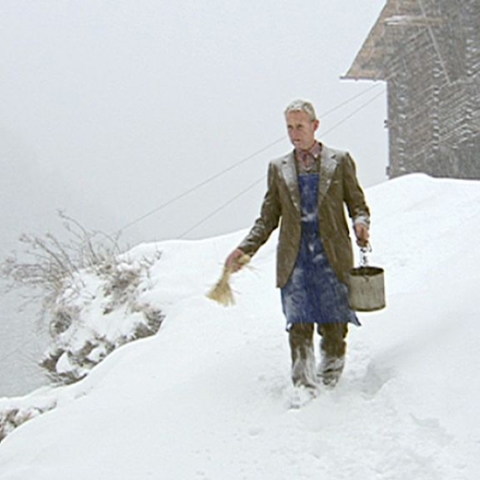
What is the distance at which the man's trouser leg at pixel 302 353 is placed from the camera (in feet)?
12.9

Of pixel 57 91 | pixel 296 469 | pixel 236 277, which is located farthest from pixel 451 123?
pixel 57 91

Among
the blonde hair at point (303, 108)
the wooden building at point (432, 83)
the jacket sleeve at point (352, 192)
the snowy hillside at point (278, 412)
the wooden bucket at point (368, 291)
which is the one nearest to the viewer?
the snowy hillside at point (278, 412)

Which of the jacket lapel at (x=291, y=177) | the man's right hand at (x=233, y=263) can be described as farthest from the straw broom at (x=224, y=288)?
the jacket lapel at (x=291, y=177)

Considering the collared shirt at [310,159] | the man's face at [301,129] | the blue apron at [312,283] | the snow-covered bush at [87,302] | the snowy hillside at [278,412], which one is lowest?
the snow-covered bush at [87,302]

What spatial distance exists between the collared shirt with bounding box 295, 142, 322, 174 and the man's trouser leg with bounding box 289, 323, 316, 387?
817 millimetres

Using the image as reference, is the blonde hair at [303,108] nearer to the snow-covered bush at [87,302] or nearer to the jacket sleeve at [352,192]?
the jacket sleeve at [352,192]

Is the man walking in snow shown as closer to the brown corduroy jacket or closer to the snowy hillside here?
the brown corduroy jacket

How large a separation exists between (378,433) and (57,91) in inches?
5708

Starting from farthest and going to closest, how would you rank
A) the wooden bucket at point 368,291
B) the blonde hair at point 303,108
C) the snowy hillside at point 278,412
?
the blonde hair at point 303,108
the wooden bucket at point 368,291
the snowy hillside at point 278,412

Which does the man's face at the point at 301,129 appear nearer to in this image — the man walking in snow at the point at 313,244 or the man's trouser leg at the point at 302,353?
the man walking in snow at the point at 313,244

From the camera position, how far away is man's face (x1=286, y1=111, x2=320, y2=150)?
3.92 meters

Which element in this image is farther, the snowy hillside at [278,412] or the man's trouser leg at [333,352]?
the man's trouser leg at [333,352]

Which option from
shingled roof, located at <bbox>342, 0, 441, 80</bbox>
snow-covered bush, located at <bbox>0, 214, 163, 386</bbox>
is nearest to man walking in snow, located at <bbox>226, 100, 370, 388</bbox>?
snow-covered bush, located at <bbox>0, 214, 163, 386</bbox>

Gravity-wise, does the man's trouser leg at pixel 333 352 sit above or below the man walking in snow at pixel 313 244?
below
